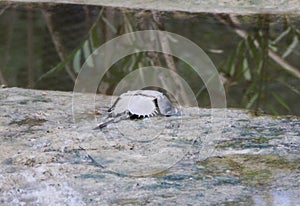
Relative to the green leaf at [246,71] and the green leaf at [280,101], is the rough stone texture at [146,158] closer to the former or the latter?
the green leaf at [280,101]

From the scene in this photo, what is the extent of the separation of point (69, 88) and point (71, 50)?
46 centimetres

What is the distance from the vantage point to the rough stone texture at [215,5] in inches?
136

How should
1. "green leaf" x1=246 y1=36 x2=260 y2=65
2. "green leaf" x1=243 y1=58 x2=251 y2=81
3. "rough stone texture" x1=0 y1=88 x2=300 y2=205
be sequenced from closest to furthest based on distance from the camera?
"rough stone texture" x1=0 y1=88 x2=300 y2=205
"green leaf" x1=243 y1=58 x2=251 y2=81
"green leaf" x1=246 y1=36 x2=260 y2=65

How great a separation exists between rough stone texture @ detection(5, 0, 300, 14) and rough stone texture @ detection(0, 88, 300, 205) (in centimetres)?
131

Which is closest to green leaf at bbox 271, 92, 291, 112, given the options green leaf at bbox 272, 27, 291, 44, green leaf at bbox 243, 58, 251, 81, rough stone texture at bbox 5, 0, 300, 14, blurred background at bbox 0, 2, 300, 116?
blurred background at bbox 0, 2, 300, 116

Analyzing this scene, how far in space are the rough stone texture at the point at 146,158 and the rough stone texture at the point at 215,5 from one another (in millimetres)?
1309

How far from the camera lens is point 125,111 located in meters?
2.15

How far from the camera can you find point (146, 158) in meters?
1.85

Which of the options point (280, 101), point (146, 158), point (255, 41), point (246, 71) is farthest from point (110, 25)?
point (146, 158)

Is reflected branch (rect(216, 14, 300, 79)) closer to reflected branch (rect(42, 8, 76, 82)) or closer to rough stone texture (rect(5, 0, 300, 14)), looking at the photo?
rough stone texture (rect(5, 0, 300, 14))

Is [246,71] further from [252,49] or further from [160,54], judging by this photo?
[160,54]

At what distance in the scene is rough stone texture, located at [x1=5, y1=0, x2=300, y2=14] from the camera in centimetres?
346

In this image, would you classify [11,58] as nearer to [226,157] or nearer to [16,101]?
[16,101]

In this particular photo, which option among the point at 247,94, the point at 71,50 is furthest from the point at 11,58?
→ the point at 247,94
